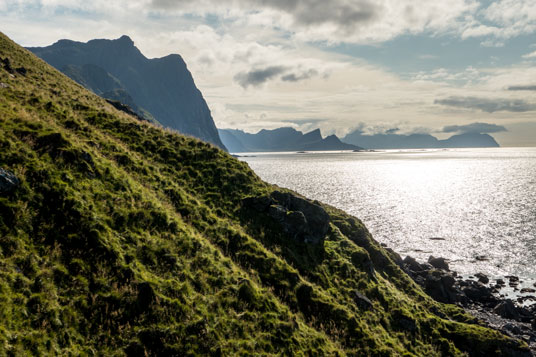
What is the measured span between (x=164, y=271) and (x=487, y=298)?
4648 centimetres

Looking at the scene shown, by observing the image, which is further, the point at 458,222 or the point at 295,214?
the point at 458,222

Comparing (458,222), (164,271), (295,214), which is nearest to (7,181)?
(164,271)

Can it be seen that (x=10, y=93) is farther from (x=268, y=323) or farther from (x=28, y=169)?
(x=268, y=323)

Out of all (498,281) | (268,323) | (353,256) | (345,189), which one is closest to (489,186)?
(345,189)

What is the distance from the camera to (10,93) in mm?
27797

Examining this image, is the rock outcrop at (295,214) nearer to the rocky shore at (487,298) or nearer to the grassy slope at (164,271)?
the grassy slope at (164,271)

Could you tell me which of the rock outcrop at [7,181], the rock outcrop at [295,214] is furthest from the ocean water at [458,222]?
the rock outcrop at [7,181]

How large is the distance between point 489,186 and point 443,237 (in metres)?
101

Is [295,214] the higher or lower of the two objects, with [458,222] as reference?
higher

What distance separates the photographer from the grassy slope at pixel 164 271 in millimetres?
12633

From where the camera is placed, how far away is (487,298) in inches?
1628

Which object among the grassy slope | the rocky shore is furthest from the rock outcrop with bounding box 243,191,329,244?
the rocky shore

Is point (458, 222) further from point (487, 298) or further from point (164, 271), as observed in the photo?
point (164, 271)

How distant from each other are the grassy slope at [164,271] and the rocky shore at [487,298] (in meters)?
8.63
